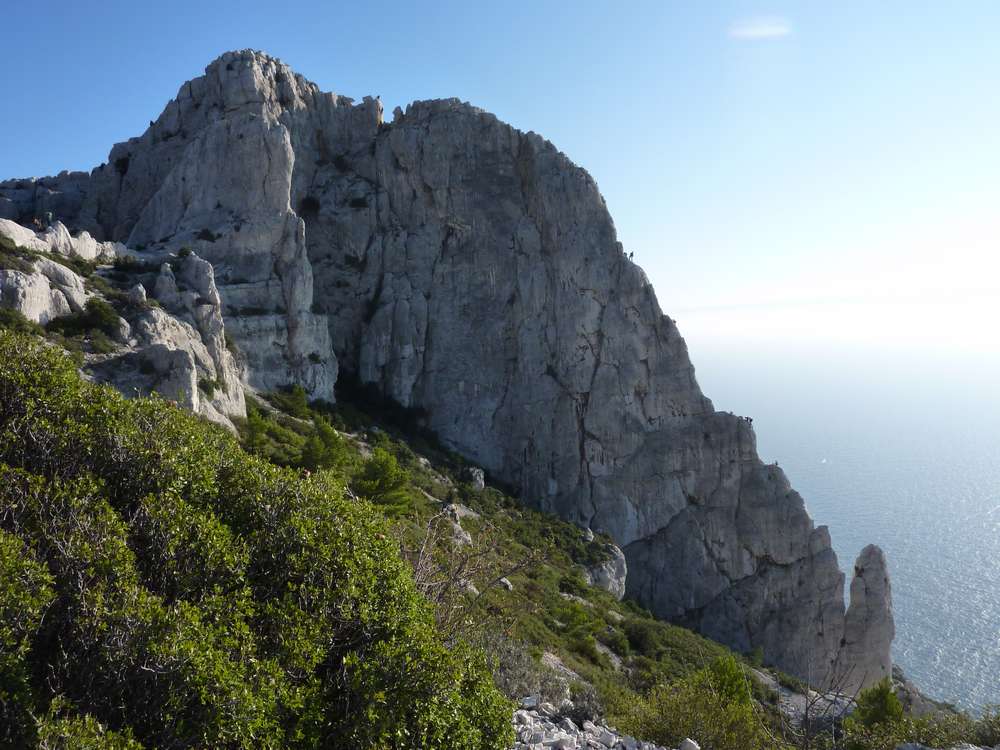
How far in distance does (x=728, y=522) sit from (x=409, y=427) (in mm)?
26197

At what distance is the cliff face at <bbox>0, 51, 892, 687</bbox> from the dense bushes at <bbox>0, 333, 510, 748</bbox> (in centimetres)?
3268

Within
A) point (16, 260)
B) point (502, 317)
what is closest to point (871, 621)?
point (502, 317)

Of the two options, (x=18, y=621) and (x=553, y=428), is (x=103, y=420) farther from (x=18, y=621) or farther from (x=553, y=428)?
(x=553, y=428)

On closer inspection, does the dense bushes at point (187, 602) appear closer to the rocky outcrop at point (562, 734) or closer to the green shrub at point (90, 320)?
the rocky outcrop at point (562, 734)

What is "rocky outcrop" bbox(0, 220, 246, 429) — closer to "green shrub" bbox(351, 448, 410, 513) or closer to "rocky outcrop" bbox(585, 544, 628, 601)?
"green shrub" bbox(351, 448, 410, 513)

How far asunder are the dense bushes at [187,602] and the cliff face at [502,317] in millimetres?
32676

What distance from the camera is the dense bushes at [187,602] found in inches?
263

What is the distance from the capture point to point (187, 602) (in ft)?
24.9

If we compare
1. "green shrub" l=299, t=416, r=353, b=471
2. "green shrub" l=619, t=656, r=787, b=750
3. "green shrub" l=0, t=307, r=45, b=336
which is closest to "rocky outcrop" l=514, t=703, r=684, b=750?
"green shrub" l=619, t=656, r=787, b=750

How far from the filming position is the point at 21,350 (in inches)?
392

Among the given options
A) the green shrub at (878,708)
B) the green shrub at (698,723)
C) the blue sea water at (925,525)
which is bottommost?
the blue sea water at (925,525)

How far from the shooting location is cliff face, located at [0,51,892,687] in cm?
4269

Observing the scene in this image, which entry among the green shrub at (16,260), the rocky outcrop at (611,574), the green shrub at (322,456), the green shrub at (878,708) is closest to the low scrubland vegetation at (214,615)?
the green shrub at (878,708)

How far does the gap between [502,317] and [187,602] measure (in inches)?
1748
